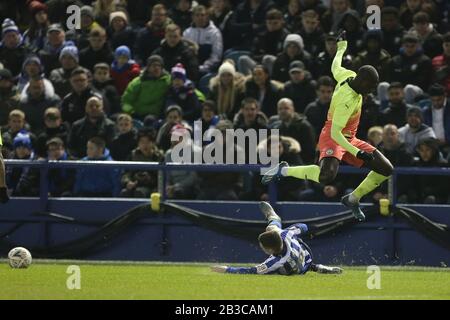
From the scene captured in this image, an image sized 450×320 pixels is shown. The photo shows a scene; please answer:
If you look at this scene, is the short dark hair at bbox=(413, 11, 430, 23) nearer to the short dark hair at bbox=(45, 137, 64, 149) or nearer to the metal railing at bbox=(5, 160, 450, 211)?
the metal railing at bbox=(5, 160, 450, 211)

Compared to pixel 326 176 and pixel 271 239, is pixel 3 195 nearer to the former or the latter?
pixel 271 239

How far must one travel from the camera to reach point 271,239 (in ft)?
44.5

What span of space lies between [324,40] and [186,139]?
123 inches

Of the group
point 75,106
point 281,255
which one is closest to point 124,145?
point 75,106

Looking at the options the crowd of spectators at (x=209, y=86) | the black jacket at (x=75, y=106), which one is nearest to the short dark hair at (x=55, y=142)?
the crowd of spectators at (x=209, y=86)

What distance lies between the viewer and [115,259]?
1702cm

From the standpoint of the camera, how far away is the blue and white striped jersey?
13898 millimetres

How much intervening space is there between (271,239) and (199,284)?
915 mm

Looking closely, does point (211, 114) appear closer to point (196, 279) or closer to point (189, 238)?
point (189, 238)

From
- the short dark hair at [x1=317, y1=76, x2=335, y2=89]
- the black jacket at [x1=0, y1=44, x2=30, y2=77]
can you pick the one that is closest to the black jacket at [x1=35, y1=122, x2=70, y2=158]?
the black jacket at [x1=0, y1=44, x2=30, y2=77]

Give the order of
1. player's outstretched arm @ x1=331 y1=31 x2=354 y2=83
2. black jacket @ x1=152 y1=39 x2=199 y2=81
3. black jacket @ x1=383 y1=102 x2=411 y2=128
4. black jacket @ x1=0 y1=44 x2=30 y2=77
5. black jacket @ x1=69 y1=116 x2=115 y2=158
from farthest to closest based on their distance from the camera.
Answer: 1. black jacket @ x1=0 y1=44 x2=30 y2=77
2. black jacket @ x1=152 y1=39 x2=199 y2=81
3. black jacket @ x1=69 y1=116 x2=115 y2=158
4. black jacket @ x1=383 y1=102 x2=411 y2=128
5. player's outstretched arm @ x1=331 y1=31 x2=354 y2=83

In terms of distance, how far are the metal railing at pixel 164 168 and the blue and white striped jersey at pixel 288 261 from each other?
2418 mm

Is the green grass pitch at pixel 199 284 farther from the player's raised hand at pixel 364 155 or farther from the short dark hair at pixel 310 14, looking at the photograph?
the short dark hair at pixel 310 14

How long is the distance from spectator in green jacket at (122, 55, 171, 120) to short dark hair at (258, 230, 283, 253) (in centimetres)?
605
